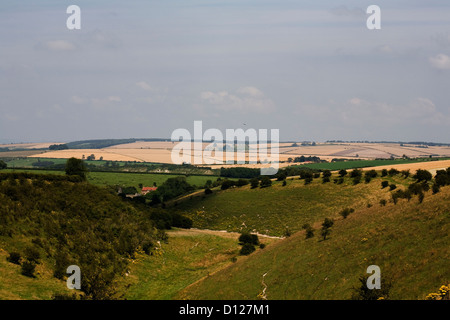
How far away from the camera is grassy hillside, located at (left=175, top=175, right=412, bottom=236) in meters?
90.4

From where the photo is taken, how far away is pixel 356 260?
39344mm

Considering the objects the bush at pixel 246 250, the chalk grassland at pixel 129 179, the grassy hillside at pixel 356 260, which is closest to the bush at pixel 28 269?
the grassy hillside at pixel 356 260

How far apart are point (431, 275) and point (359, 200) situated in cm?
6010

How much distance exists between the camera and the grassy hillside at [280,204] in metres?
90.4

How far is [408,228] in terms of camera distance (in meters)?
41.1

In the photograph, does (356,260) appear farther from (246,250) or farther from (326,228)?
(246,250)

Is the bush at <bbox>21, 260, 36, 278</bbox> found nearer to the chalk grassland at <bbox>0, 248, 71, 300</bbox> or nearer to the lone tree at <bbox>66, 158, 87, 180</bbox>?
the chalk grassland at <bbox>0, 248, 71, 300</bbox>

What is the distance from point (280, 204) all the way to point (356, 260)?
6117 cm

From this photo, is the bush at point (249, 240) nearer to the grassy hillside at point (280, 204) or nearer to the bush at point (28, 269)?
the grassy hillside at point (280, 204)

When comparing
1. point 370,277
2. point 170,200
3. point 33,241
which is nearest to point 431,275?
point 370,277

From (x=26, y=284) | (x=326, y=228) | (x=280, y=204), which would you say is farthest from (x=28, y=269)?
(x=280, y=204)

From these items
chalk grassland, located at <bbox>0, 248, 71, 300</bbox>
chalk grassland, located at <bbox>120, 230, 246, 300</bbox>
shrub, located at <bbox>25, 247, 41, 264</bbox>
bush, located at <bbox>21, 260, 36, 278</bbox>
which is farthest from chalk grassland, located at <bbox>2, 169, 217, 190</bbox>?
bush, located at <bbox>21, 260, 36, 278</bbox>

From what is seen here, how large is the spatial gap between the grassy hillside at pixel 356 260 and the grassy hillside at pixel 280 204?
3495 centimetres

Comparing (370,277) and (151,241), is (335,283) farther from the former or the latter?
(151,241)
